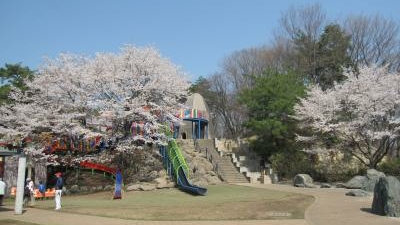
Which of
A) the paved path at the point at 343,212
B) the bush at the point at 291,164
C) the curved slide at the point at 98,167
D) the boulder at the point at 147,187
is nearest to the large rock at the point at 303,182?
the bush at the point at 291,164

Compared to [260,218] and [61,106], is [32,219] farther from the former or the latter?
[61,106]

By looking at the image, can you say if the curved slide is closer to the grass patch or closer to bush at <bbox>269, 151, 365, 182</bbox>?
the grass patch

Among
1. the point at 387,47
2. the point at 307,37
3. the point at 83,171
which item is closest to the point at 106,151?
the point at 83,171

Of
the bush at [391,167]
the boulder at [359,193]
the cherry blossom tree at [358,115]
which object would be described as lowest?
the boulder at [359,193]

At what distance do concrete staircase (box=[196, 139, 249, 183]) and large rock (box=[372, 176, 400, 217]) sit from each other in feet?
50.0

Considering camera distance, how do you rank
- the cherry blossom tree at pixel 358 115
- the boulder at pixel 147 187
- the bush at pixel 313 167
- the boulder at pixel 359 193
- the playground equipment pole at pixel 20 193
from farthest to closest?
the bush at pixel 313 167 < the cherry blossom tree at pixel 358 115 < the boulder at pixel 147 187 < the boulder at pixel 359 193 < the playground equipment pole at pixel 20 193

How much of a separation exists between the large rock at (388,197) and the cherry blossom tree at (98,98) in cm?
1522

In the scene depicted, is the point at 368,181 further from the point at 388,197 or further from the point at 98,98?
the point at 98,98

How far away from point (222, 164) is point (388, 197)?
18.2 meters

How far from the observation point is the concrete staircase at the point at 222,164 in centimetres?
2920

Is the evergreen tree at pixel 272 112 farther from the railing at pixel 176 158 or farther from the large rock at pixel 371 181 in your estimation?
the large rock at pixel 371 181

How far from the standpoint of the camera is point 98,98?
26906 millimetres

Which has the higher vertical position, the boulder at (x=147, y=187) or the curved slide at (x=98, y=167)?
the curved slide at (x=98, y=167)

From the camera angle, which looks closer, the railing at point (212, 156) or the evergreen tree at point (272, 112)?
the railing at point (212, 156)
